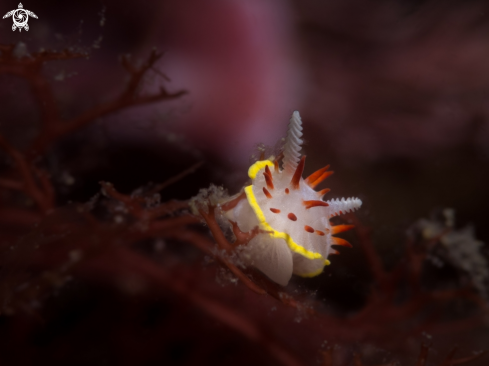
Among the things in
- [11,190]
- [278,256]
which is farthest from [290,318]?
[11,190]

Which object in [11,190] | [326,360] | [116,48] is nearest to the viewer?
[326,360]

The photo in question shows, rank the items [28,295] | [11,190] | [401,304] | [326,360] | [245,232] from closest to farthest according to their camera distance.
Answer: [245,232] → [326,360] → [28,295] → [11,190] → [401,304]

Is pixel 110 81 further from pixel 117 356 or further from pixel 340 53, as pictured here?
pixel 117 356

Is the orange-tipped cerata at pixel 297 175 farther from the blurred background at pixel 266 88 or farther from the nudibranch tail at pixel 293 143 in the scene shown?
the blurred background at pixel 266 88

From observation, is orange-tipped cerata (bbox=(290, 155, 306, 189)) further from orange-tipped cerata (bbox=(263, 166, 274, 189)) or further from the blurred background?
the blurred background

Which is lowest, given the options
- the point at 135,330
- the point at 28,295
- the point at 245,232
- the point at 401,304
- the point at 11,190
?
the point at 28,295

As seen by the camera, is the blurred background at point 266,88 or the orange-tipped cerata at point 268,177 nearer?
the orange-tipped cerata at point 268,177

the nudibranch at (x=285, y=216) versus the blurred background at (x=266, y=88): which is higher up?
the blurred background at (x=266, y=88)

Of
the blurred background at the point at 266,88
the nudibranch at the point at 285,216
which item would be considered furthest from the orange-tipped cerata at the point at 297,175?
the blurred background at the point at 266,88
